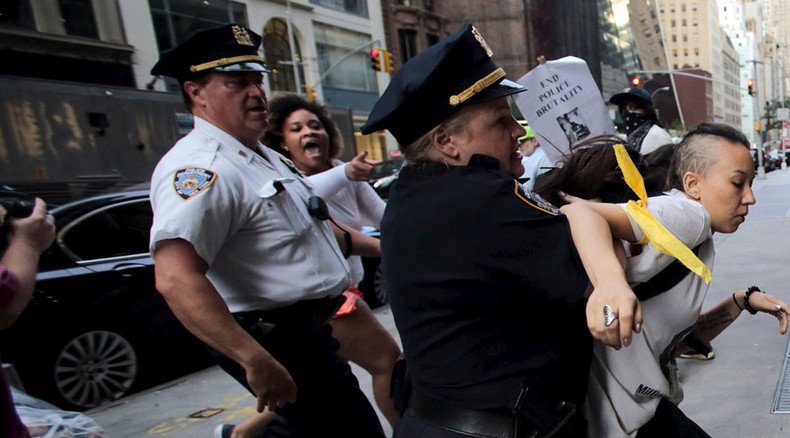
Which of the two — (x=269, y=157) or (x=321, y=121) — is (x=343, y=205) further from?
(x=269, y=157)

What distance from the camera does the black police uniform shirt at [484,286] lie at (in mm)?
1096

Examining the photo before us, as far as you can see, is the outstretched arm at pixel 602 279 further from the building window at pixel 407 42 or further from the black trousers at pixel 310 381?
the building window at pixel 407 42

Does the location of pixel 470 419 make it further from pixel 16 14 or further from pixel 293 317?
pixel 16 14

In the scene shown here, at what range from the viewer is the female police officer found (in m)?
1.10

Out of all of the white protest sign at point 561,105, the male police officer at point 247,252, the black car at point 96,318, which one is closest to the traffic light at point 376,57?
the black car at point 96,318

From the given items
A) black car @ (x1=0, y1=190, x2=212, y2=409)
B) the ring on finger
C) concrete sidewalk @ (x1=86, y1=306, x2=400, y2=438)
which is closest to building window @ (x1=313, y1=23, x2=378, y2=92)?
black car @ (x1=0, y1=190, x2=212, y2=409)

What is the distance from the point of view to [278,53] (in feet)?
74.5

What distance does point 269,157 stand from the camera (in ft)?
7.29

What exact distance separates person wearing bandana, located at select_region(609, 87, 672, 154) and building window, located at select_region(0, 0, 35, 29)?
15575mm

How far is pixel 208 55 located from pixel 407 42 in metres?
29.9

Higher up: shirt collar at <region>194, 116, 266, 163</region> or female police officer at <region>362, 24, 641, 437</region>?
shirt collar at <region>194, 116, 266, 163</region>

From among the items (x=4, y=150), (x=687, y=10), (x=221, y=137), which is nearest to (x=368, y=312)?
(x=221, y=137)

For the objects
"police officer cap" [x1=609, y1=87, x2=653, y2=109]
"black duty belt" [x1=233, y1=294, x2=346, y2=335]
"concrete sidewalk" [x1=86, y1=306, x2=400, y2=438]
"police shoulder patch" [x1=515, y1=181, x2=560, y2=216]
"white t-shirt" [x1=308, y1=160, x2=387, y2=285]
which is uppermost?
"police officer cap" [x1=609, y1=87, x2=653, y2=109]

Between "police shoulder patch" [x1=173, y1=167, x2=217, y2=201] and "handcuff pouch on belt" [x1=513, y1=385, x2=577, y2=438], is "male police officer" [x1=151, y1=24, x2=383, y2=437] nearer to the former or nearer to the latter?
"police shoulder patch" [x1=173, y1=167, x2=217, y2=201]
